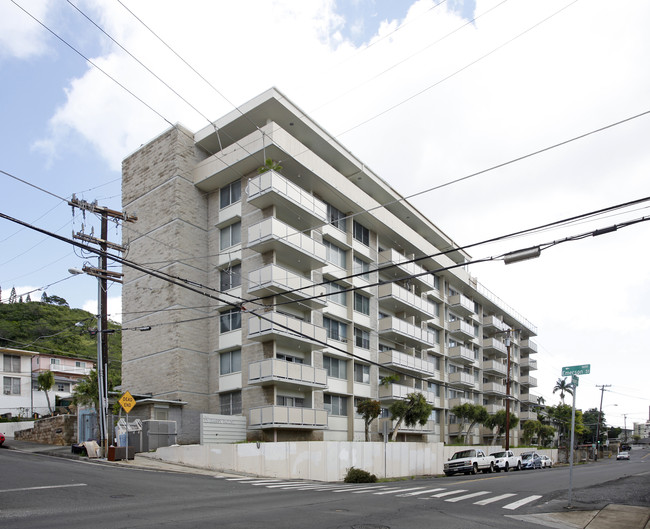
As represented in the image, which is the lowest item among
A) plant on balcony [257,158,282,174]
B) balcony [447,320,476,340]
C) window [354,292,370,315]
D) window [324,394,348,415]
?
window [324,394,348,415]

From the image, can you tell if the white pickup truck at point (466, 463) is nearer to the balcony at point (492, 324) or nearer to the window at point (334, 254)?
the window at point (334, 254)

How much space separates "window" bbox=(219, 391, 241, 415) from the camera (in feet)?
102

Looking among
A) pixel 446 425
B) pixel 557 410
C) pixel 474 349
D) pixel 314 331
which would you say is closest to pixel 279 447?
pixel 314 331

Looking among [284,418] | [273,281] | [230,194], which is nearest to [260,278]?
[273,281]

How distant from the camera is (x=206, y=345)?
3288 centimetres

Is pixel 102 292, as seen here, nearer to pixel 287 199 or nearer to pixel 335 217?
pixel 287 199

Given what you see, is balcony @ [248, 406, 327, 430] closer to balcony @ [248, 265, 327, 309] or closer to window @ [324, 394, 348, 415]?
window @ [324, 394, 348, 415]

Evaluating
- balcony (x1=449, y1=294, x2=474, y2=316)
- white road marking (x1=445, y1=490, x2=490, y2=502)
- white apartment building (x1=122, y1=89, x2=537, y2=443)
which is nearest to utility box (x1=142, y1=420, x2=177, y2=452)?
white apartment building (x1=122, y1=89, x2=537, y2=443)

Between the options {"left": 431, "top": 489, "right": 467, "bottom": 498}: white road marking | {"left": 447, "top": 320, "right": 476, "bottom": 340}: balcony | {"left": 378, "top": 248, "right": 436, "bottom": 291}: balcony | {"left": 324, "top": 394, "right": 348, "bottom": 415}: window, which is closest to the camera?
{"left": 431, "top": 489, "right": 467, "bottom": 498}: white road marking

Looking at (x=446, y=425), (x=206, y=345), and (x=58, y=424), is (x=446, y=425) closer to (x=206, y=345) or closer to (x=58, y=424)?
(x=206, y=345)

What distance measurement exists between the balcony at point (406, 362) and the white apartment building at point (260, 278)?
6.0 inches

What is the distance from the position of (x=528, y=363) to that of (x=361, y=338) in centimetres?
4697

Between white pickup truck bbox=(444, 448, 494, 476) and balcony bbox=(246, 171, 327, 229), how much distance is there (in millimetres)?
16117

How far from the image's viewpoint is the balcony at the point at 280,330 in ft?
94.4
